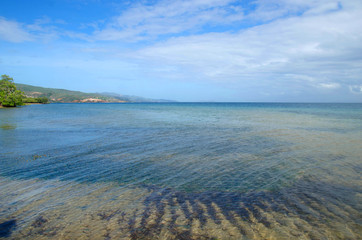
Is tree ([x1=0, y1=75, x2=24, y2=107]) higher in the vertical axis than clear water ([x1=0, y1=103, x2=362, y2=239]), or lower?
higher

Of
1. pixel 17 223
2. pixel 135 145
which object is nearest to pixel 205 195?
pixel 17 223

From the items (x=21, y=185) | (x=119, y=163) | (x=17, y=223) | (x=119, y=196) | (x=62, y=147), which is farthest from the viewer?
(x=62, y=147)

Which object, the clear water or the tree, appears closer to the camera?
the clear water

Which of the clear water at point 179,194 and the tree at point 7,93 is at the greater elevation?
the tree at point 7,93

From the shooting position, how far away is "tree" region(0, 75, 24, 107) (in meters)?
74.4

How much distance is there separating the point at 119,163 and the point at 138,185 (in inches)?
128

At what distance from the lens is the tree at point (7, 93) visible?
74375 mm

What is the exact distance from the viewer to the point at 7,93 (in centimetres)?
7656

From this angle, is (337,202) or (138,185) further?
(138,185)

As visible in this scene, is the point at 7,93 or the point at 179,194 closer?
the point at 179,194

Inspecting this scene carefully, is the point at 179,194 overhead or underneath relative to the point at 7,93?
underneath

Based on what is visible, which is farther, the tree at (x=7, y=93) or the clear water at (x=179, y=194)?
the tree at (x=7, y=93)

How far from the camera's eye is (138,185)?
8484mm

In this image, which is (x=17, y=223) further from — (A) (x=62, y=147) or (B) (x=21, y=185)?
(A) (x=62, y=147)
